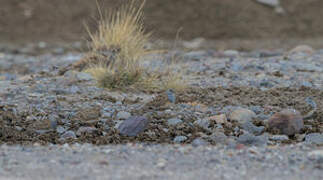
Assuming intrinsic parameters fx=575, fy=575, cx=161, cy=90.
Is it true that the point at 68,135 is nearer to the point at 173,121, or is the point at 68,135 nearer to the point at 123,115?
the point at 123,115

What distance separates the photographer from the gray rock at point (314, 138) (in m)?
3.62

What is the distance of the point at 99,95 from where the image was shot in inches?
180

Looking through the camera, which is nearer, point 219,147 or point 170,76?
point 219,147

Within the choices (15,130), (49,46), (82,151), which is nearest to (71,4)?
(49,46)

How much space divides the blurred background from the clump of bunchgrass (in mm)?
4850

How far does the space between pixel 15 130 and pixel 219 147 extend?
142 cm

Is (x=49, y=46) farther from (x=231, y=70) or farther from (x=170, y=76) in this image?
(x=170, y=76)

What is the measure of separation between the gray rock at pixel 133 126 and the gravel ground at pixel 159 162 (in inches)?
17.1

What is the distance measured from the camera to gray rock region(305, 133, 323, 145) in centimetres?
362

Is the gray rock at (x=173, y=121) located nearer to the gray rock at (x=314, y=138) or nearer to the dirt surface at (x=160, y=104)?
the dirt surface at (x=160, y=104)

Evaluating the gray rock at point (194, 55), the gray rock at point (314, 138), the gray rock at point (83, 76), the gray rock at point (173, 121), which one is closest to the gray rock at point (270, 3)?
the gray rock at point (194, 55)

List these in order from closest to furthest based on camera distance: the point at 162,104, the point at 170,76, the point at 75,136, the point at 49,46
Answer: the point at 75,136 → the point at 162,104 → the point at 170,76 → the point at 49,46

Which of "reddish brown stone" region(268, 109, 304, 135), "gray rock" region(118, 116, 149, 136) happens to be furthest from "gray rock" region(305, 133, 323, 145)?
"gray rock" region(118, 116, 149, 136)

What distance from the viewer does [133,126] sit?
12.4ft
